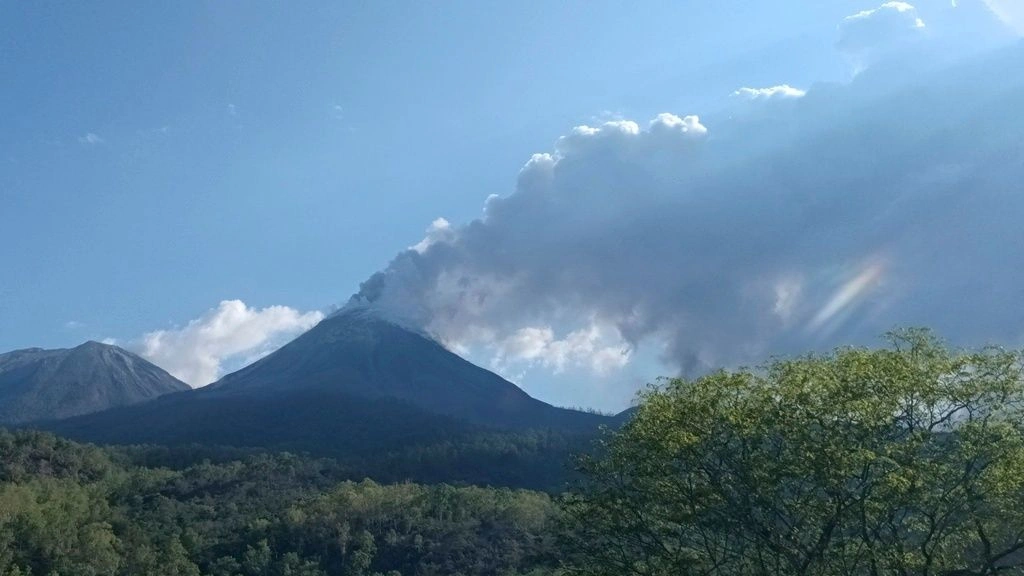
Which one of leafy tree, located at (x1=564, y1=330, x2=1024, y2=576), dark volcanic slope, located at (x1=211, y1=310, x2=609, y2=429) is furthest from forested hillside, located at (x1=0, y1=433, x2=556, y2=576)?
dark volcanic slope, located at (x1=211, y1=310, x2=609, y2=429)

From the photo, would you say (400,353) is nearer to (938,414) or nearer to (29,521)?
(29,521)

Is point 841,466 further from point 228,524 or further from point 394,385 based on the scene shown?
point 394,385

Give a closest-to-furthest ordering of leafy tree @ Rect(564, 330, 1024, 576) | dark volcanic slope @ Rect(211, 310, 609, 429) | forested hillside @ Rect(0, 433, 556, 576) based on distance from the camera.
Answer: leafy tree @ Rect(564, 330, 1024, 576)
forested hillside @ Rect(0, 433, 556, 576)
dark volcanic slope @ Rect(211, 310, 609, 429)

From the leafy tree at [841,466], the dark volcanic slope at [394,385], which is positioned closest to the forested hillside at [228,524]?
the leafy tree at [841,466]

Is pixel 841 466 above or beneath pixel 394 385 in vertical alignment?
beneath

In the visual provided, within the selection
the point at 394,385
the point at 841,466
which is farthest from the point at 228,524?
the point at 394,385

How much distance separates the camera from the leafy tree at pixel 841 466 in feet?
49.2

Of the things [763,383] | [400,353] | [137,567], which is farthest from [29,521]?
[400,353]

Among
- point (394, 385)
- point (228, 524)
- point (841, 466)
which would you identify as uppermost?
point (394, 385)

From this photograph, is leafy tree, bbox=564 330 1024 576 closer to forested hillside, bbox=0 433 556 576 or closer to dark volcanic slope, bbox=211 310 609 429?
forested hillside, bbox=0 433 556 576

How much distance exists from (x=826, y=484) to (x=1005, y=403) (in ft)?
10.8

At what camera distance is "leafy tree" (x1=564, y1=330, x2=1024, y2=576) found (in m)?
15.0

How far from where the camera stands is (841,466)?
15055 mm

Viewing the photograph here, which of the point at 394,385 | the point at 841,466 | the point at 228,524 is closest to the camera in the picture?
the point at 841,466
